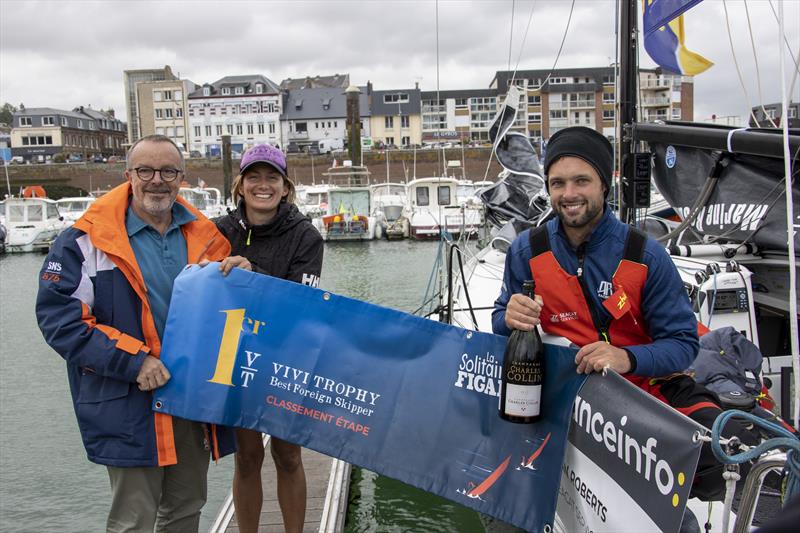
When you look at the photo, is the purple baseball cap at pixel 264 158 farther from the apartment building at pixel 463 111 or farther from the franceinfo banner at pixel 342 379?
the apartment building at pixel 463 111

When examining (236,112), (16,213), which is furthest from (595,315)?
(236,112)

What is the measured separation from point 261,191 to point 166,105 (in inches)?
3894

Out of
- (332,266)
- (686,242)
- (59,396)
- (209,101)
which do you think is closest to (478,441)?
(686,242)

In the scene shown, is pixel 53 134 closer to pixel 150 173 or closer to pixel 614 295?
pixel 150 173

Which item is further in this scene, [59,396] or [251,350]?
[59,396]

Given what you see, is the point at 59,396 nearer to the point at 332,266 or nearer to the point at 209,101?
the point at 332,266

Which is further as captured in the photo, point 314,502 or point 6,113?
point 6,113

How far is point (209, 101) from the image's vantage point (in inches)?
3627

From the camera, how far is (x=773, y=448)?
2045 mm

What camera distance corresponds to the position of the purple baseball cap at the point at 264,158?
3624 millimetres

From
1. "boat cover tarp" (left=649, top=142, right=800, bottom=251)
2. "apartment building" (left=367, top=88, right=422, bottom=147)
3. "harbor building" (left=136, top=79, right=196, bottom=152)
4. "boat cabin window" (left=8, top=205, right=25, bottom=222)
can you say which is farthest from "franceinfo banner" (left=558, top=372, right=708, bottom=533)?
"harbor building" (left=136, top=79, right=196, bottom=152)

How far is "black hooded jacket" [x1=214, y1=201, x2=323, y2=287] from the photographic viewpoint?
365cm

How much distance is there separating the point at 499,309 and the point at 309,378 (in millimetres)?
980

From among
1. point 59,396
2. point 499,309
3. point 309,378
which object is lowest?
point 59,396
